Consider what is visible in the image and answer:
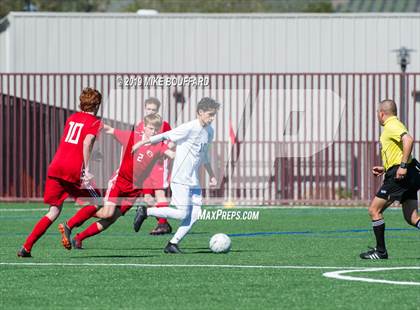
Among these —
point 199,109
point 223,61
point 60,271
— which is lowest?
point 60,271

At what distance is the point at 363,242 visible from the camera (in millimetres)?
16500

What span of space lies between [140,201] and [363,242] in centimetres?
1168

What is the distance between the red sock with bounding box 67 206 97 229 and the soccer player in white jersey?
1.10 m

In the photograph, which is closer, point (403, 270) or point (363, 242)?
point (403, 270)

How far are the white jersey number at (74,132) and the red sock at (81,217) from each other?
1534 millimetres

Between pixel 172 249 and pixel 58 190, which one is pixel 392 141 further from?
pixel 58 190

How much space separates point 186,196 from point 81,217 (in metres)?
1.51

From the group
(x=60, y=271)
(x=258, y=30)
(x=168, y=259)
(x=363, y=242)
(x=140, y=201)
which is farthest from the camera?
(x=258, y=30)

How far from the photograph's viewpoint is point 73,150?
1372 cm

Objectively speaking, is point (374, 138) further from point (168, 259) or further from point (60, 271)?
point (60, 271)

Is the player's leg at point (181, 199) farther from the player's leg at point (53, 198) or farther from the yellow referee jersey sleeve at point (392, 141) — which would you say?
the yellow referee jersey sleeve at point (392, 141)

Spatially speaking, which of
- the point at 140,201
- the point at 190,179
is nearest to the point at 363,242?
the point at 190,179

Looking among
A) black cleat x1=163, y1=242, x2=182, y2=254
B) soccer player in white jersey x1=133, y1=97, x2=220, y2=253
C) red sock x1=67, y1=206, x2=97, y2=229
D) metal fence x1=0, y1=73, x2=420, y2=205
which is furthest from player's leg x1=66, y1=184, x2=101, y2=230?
metal fence x1=0, y1=73, x2=420, y2=205

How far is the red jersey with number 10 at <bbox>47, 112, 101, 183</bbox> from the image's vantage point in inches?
539
